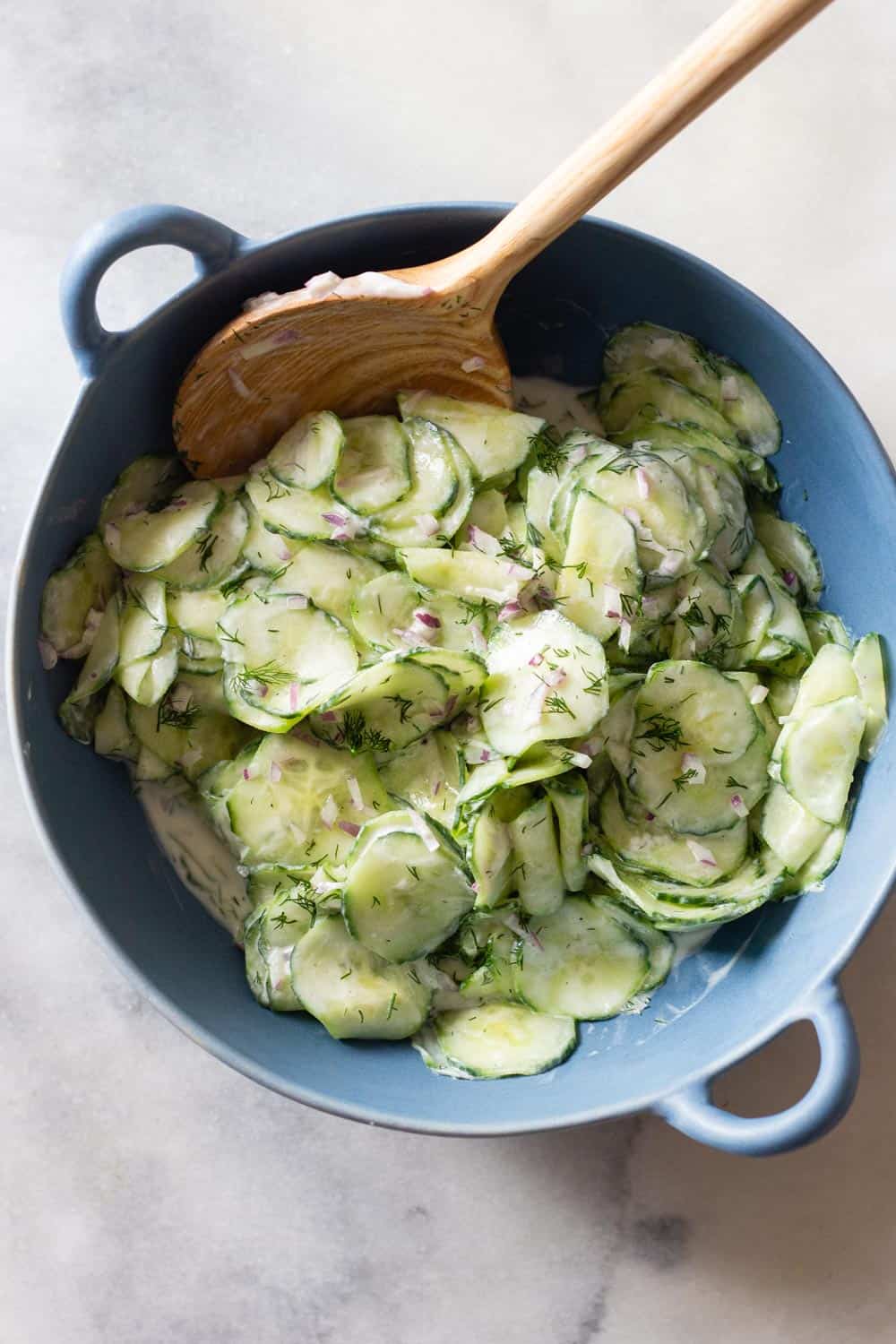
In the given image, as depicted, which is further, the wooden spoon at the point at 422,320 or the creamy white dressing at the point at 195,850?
the creamy white dressing at the point at 195,850

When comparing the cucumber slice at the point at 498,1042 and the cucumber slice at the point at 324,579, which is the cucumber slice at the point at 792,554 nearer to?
the cucumber slice at the point at 324,579

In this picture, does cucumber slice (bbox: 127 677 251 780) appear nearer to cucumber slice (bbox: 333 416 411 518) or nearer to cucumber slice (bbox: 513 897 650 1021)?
cucumber slice (bbox: 333 416 411 518)

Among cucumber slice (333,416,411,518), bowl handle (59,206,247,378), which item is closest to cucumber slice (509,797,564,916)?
cucumber slice (333,416,411,518)

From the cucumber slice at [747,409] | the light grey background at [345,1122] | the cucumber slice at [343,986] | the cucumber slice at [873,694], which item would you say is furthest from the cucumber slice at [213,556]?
the cucumber slice at [873,694]

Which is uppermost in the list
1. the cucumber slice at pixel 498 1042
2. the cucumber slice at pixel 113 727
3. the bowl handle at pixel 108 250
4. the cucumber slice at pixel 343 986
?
the bowl handle at pixel 108 250

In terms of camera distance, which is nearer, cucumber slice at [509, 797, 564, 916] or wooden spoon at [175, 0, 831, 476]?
wooden spoon at [175, 0, 831, 476]
